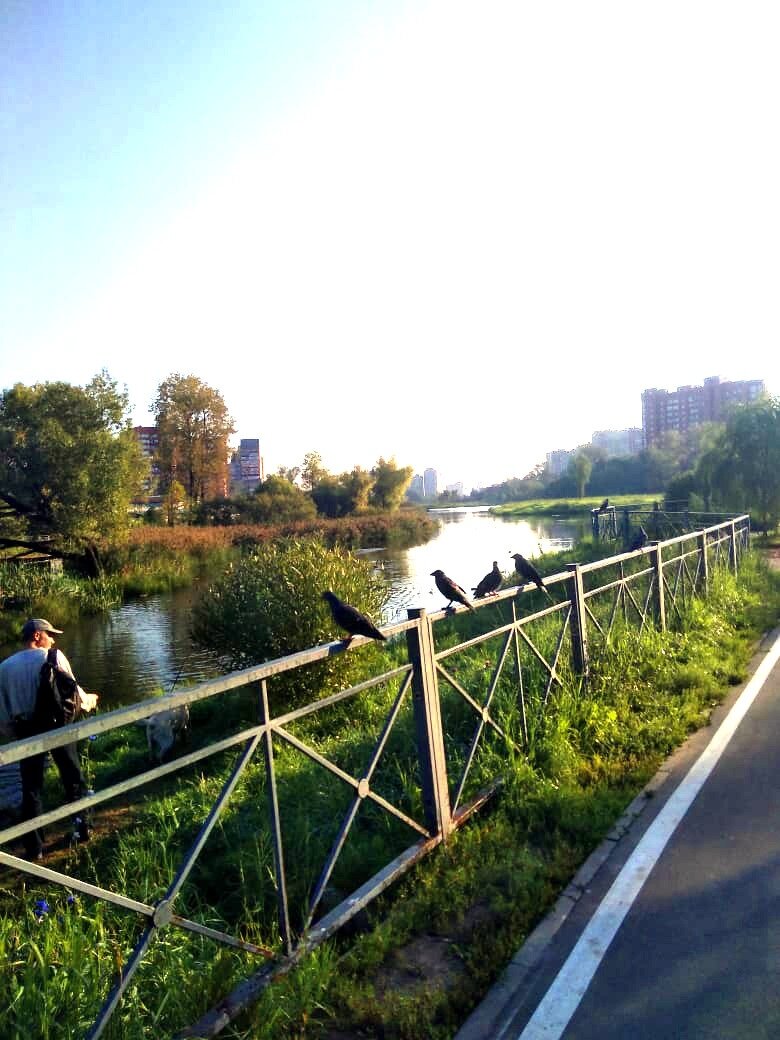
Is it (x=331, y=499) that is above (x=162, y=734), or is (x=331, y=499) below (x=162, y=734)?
above

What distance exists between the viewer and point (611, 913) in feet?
11.6

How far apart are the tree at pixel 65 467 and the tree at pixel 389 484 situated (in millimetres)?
37028

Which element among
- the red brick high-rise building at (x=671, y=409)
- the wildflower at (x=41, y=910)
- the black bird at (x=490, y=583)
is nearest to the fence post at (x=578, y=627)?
the black bird at (x=490, y=583)

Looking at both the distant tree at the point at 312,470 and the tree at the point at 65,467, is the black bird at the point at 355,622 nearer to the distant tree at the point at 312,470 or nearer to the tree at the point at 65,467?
the tree at the point at 65,467

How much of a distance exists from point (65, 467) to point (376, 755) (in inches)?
949

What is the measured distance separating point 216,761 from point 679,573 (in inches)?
240

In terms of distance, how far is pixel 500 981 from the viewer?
3051mm

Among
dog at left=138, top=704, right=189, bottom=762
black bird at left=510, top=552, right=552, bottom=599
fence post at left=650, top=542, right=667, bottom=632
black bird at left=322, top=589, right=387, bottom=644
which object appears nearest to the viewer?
black bird at left=322, top=589, right=387, bottom=644

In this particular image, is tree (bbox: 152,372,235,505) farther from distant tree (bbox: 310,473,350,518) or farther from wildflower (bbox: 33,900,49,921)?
wildflower (bbox: 33,900,49,921)

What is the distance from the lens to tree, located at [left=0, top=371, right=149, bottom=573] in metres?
24.9

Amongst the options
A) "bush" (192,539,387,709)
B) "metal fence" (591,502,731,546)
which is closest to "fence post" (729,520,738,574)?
"metal fence" (591,502,731,546)

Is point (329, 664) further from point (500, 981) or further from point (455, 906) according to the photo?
point (500, 981)

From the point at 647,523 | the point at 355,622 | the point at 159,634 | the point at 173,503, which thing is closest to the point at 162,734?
the point at 355,622

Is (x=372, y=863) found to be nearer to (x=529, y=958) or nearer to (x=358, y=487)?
(x=529, y=958)
